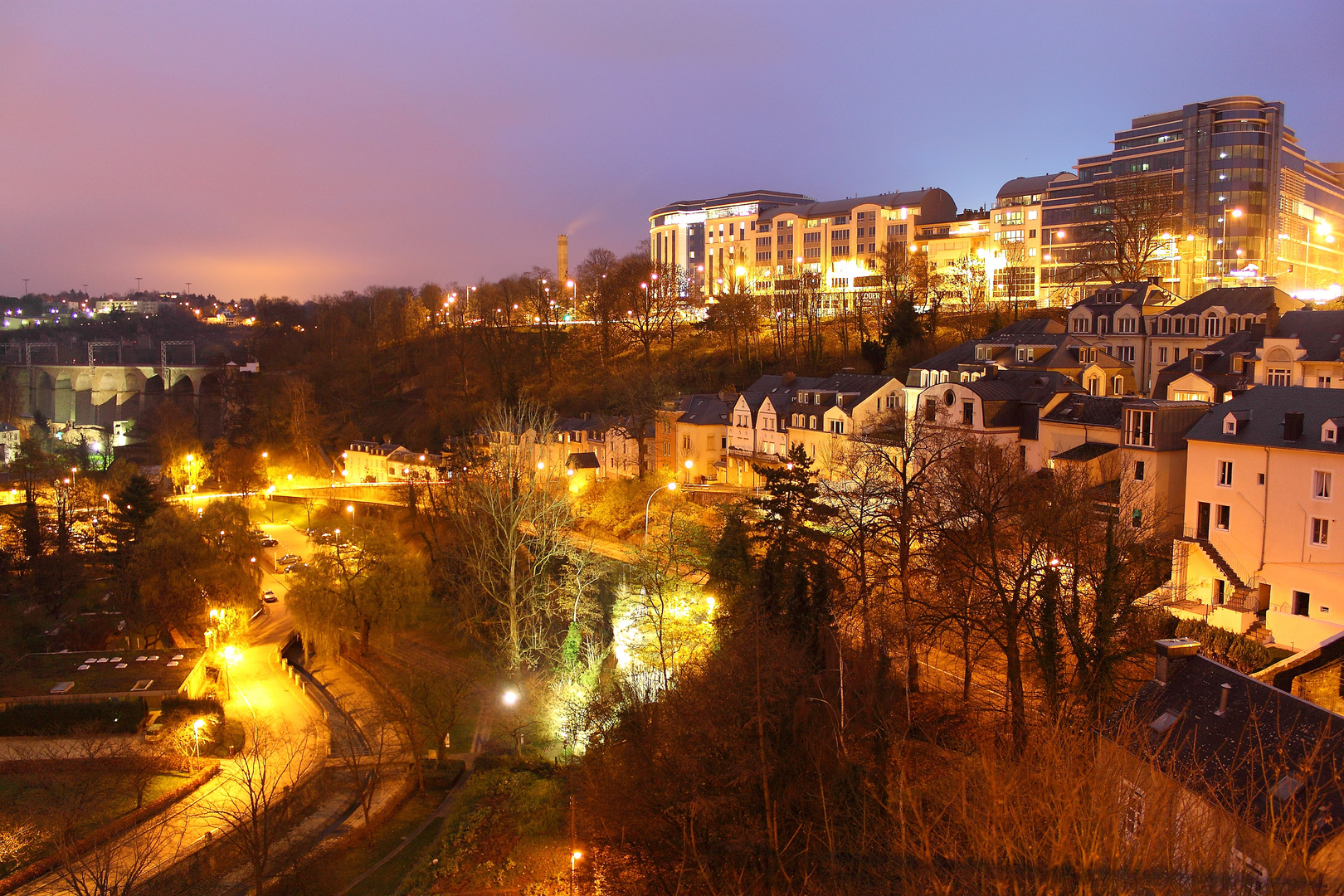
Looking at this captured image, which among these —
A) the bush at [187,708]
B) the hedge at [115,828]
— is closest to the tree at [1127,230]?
the bush at [187,708]

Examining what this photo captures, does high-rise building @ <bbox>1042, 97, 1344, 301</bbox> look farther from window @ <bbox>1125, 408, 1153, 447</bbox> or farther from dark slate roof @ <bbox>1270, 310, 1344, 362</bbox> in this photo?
window @ <bbox>1125, 408, 1153, 447</bbox>

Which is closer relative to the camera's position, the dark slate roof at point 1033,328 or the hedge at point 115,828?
the hedge at point 115,828

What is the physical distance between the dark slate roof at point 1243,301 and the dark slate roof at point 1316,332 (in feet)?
4.32

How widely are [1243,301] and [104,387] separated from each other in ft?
341

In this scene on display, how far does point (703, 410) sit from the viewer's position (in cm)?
4347

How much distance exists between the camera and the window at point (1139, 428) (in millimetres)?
24688

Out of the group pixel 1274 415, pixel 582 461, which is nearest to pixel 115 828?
pixel 582 461

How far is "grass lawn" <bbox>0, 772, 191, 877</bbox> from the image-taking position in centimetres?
2366

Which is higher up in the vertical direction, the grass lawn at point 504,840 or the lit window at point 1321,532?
the lit window at point 1321,532

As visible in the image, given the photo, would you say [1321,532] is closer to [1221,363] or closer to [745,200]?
[1221,363]

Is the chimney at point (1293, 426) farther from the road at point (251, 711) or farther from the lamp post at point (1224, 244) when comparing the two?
the lamp post at point (1224, 244)

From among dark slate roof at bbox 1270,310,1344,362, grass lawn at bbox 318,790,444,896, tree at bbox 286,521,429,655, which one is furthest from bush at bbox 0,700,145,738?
dark slate roof at bbox 1270,310,1344,362

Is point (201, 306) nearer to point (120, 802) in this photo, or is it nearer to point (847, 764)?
point (120, 802)

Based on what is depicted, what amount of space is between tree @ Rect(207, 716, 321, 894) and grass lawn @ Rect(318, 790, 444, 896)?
1742mm
